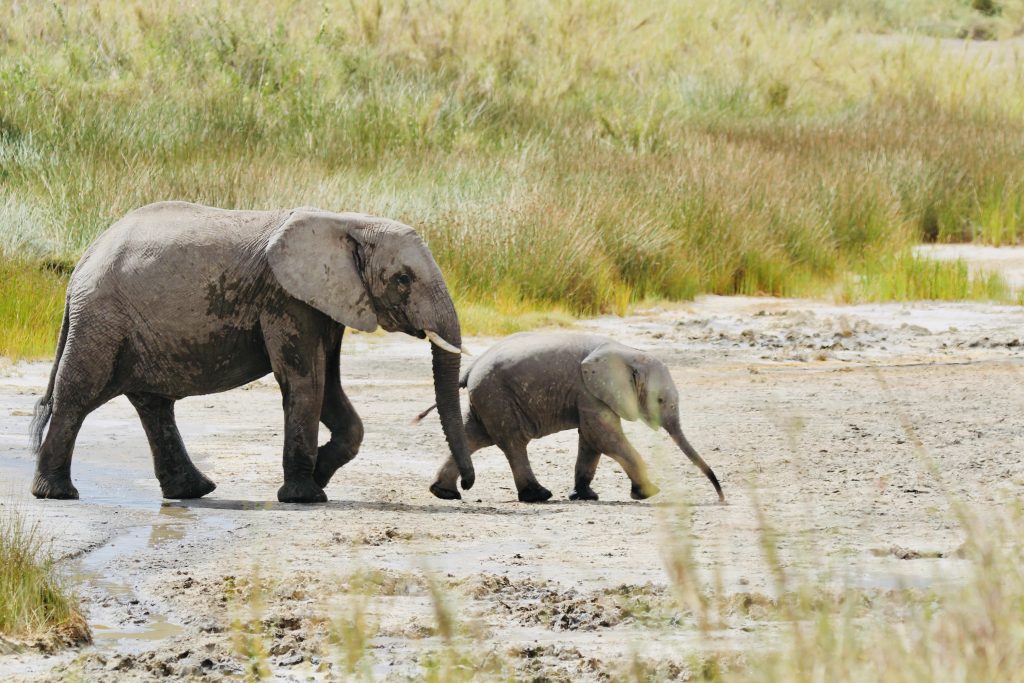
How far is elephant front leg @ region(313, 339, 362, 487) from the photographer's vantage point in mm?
7562

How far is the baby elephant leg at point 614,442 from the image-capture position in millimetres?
7629

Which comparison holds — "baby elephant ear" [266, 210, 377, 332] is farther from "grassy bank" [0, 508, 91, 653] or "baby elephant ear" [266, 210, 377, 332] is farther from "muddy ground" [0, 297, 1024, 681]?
"grassy bank" [0, 508, 91, 653]

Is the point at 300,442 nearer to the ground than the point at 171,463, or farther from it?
farther from it

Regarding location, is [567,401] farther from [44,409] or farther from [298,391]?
[44,409]

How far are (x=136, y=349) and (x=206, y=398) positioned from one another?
362cm

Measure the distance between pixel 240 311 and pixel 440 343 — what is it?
854 mm

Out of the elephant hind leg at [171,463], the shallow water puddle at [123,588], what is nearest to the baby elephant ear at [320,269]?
the elephant hind leg at [171,463]

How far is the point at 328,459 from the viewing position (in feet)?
24.8

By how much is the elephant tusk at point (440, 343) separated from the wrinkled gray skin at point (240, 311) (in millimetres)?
28

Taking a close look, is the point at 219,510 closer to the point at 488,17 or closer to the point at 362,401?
the point at 362,401

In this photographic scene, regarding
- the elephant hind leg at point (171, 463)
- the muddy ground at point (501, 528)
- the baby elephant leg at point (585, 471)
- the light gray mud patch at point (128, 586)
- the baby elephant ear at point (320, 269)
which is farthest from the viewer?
the baby elephant leg at point (585, 471)

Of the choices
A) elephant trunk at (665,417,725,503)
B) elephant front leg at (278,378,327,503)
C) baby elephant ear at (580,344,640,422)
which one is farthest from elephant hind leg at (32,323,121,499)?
elephant trunk at (665,417,725,503)

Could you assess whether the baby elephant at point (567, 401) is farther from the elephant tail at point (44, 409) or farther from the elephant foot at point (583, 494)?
the elephant tail at point (44, 409)

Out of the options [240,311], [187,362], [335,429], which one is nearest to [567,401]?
[335,429]
